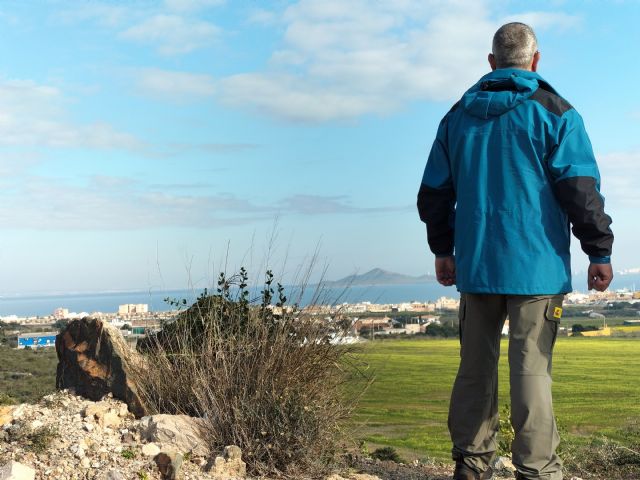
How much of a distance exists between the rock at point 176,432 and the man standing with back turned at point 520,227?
1638 mm

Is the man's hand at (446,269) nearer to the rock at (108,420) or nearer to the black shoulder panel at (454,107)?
the black shoulder panel at (454,107)

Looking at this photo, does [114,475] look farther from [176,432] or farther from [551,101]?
[551,101]

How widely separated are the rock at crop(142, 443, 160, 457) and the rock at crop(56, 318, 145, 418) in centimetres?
65

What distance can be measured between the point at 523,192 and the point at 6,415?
136 inches

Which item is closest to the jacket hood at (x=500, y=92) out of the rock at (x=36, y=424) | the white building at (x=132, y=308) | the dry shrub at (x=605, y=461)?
the rock at (x=36, y=424)

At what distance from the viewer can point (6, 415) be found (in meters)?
4.29

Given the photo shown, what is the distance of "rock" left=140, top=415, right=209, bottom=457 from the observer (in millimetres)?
3996

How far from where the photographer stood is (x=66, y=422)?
418cm

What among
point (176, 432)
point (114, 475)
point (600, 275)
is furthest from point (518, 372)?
point (114, 475)

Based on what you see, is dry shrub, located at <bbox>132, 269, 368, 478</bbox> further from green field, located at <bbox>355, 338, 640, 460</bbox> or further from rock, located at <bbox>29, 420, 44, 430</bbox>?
rock, located at <bbox>29, 420, 44, 430</bbox>

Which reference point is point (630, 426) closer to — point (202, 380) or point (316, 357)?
point (316, 357)

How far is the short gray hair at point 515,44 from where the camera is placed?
11.4 ft

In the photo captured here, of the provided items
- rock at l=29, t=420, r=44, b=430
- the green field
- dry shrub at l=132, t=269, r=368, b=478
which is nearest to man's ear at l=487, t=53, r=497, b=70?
dry shrub at l=132, t=269, r=368, b=478

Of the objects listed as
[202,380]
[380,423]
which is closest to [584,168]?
[202,380]
